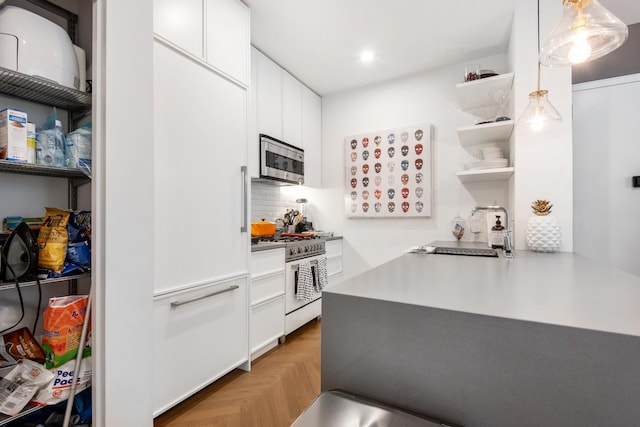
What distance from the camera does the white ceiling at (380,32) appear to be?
2166mm

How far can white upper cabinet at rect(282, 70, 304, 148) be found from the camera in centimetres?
307

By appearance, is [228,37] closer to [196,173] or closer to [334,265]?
[196,173]

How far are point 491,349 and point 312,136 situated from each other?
128 inches

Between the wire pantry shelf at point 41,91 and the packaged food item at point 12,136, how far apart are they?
13cm

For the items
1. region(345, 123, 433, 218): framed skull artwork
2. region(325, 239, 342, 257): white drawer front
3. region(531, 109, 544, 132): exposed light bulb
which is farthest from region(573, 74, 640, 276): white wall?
region(325, 239, 342, 257): white drawer front

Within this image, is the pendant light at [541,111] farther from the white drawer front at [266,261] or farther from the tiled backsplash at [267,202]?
the tiled backsplash at [267,202]

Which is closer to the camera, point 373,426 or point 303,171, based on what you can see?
point 373,426

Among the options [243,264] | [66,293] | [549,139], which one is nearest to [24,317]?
[66,293]

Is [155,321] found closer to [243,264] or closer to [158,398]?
[158,398]

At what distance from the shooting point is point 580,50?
4.14 feet

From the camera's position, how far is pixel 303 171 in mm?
3305

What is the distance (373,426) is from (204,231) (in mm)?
1466

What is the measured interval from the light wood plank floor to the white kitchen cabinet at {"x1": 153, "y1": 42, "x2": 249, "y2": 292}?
748 millimetres

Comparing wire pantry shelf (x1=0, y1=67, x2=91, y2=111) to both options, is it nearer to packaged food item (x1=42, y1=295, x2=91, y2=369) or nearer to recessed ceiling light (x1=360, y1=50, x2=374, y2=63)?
packaged food item (x1=42, y1=295, x2=91, y2=369)
